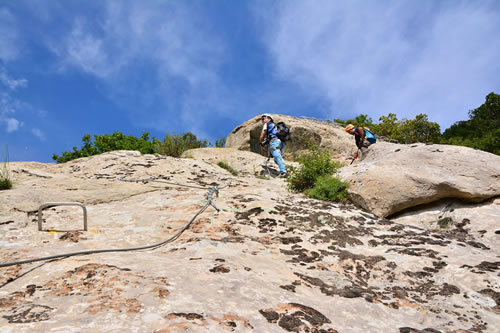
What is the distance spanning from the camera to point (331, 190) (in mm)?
5930

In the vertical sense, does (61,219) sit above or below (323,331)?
above

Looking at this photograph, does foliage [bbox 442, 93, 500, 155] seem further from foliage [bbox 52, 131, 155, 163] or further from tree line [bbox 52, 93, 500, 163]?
foliage [bbox 52, 131, 155, 163]

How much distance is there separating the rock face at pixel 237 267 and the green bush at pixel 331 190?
1.60 feet

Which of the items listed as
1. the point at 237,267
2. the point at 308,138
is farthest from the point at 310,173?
the point at 308,138

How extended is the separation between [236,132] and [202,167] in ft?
36.7

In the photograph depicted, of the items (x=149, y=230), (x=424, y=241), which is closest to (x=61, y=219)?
(x=149, y=230)

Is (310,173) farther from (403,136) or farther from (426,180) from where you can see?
(403,136)

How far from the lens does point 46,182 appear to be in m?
5.68

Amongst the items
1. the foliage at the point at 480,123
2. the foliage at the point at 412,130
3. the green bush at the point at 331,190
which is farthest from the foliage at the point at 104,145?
the foliage at the point at 480,123

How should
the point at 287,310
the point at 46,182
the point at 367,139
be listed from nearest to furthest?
the point at 287,310 → the point at 46,182 → the point at 367,139

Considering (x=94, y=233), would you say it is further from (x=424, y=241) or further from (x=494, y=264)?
(x=494, y=264)

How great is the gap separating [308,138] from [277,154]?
695 centimetres

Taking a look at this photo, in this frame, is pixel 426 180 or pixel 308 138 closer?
pixel 426 180

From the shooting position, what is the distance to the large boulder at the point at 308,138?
16.0m
